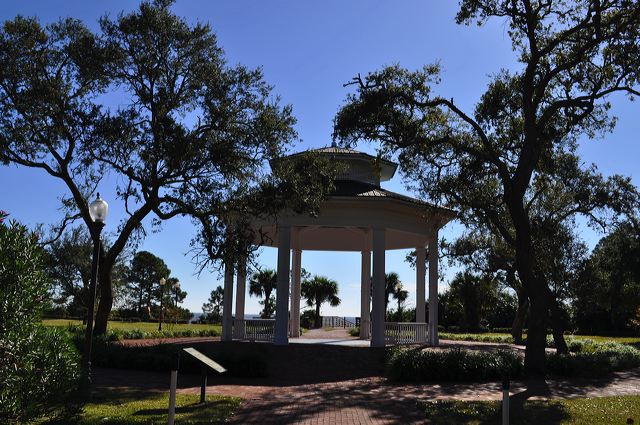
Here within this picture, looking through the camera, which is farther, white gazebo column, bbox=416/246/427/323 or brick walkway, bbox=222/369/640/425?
white gazebo column, bbox=416/246/427/323

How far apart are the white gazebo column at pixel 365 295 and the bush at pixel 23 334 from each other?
2086 cm

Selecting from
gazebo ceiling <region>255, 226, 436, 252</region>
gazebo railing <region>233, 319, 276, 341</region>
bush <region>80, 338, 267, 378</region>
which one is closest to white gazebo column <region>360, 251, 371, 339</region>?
gazebo ceiling <region>255, 226, 436, 252</region>

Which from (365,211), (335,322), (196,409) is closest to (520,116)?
(365,211)

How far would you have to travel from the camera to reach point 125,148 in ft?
61.0

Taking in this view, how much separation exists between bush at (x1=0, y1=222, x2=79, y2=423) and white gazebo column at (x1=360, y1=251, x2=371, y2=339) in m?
20.9

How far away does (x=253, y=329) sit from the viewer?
2170cm

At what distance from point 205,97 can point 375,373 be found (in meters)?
11.4

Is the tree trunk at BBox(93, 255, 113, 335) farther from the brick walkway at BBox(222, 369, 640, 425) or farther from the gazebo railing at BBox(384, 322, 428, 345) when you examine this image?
the gazebo railing at BBox(384, 322, 428, 345)

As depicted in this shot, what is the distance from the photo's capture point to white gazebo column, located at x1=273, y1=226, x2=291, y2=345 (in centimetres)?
2027

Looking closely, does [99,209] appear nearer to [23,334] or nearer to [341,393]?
[23,334]

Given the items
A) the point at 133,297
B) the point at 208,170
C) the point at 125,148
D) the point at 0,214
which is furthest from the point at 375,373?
the point at 133,297

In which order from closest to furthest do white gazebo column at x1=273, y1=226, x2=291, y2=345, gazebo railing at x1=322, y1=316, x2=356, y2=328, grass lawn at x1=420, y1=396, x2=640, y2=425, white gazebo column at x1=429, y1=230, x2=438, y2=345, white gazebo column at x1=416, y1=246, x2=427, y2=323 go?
grass lawn at x1=420, y1=396, x2=640, y2=425
white gazebo column at x1=273, y1=226, x2=291, y2=345
white gazebo column at x1=429, y1=230, x2=438, y2=345
white gazebo column at x1=416, y1=246, x2=427, y2=323
gazebo railing at x1=322, y1=316, x2=356, y2=328

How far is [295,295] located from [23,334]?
846 inches

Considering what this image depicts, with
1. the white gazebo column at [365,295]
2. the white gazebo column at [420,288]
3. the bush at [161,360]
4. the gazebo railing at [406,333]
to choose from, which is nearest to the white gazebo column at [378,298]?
the gazebo railing at [406,333]
